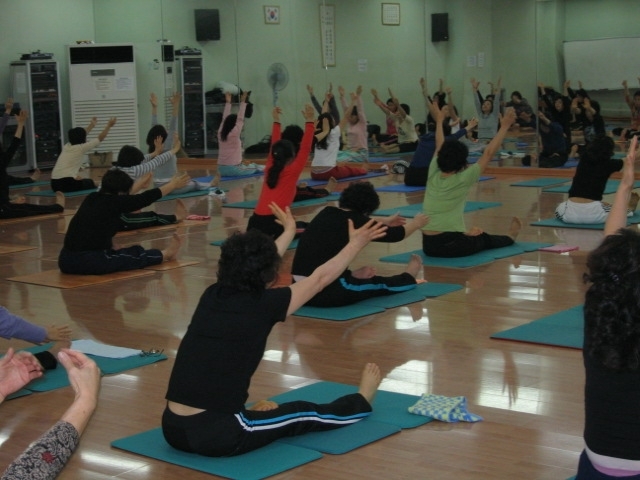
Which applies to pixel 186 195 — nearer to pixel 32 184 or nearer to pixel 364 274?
pixel 32 184

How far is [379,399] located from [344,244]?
1.57 metres

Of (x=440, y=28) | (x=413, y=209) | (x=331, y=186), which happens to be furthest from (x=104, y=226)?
(x=440, y=28)

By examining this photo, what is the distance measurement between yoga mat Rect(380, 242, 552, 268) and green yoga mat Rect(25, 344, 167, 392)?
2.47 m

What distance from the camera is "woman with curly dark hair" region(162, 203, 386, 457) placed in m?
3.08

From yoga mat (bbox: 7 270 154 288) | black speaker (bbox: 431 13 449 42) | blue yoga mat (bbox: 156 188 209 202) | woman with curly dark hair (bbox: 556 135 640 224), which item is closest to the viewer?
yoga mat (bbox: 7 270 154 288)

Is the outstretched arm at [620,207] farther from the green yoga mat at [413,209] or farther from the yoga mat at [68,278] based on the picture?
the green yoga mat at [413,209]

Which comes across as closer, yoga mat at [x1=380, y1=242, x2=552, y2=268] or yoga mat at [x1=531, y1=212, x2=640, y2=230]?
yoga mat at [x1=380, y1=242, x2=552, y2=268]

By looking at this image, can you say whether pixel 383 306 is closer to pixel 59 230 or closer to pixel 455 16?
pixel 59 230

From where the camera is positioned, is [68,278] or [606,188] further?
[606,188]

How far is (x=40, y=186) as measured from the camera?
40.0ft

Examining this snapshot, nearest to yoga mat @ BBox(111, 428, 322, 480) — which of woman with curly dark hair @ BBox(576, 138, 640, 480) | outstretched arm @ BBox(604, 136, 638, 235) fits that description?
woman with curly dark hair @ BBox(576, 138, 640, 480)

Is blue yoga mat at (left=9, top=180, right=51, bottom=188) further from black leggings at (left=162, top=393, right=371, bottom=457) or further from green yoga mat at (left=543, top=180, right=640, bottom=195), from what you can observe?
black leggings at (left=162, top=393, right=371, bottom=457)

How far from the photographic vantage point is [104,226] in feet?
20.9

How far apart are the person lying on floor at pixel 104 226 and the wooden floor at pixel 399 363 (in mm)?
240
